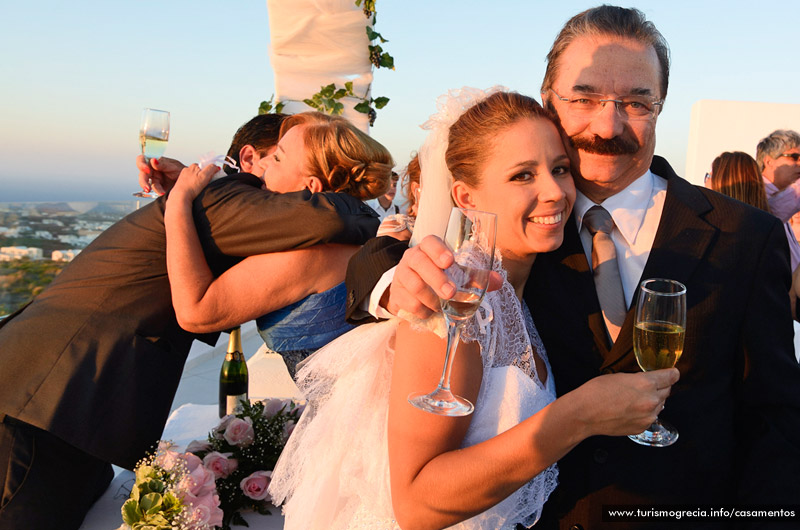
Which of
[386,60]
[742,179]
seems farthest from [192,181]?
[742,179]

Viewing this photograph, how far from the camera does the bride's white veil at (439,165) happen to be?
2010mm

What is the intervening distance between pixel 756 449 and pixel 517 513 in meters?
0.83

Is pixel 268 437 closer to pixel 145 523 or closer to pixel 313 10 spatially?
pixel 145 523

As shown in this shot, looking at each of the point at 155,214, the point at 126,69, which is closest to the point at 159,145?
the point at 155,214

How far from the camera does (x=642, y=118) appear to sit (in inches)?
77.3

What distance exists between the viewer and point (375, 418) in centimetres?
173

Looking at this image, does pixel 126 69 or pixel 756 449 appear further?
pixel 126 69

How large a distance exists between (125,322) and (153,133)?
1015 mm

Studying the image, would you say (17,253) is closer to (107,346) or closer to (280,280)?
(107,346)

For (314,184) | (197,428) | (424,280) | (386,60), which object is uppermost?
(386,60)

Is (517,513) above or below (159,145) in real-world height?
below

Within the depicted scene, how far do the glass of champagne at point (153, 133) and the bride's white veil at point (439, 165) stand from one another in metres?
1.49

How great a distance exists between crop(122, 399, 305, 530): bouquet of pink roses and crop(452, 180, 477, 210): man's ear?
4.22 ft

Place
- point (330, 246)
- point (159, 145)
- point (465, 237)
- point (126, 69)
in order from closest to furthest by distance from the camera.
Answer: point (465, 237), point (330, 246), point (159, 145), point (126, 69)
